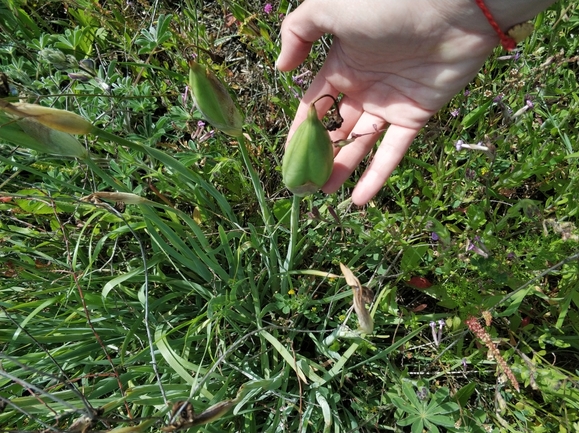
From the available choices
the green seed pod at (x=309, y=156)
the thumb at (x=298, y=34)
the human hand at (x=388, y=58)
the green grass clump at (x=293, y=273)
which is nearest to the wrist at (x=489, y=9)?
the human hand at (x=388, y=58)

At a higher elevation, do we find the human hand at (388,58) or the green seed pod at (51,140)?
the human hand at (388,58)

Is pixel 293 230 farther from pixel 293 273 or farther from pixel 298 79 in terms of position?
pixel 298 79

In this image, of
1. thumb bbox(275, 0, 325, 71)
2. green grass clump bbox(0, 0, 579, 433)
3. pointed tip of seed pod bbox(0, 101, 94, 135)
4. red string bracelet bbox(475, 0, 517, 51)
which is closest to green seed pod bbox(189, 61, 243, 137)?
green grass clump bbox(0, 0, 579, 433)

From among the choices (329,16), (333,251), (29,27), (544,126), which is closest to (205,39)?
(329,16)

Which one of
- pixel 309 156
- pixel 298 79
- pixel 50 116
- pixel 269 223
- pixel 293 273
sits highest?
pixel 298 79

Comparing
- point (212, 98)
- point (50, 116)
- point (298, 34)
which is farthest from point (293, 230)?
point (50, 116)

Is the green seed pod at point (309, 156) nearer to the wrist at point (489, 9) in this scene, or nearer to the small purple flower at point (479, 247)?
the small purple flower at point (479, 247)

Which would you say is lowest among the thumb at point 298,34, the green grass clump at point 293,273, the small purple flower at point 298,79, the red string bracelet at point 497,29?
the green grass clump at point 293,273
